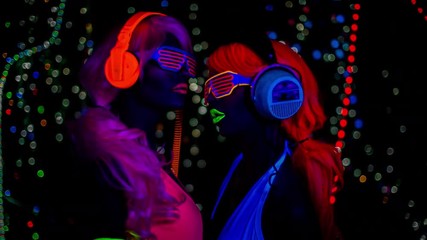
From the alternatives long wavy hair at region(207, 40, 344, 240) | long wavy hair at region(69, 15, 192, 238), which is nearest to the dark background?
long wavy hair at region(207, 40, 344, 240)

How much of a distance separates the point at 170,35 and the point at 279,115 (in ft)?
1.97

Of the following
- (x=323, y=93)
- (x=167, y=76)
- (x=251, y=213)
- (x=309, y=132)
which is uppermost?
(x=167, y=76)

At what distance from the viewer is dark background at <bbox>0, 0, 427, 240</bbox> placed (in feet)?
8.38

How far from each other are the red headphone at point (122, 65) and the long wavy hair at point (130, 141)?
1.0 inches

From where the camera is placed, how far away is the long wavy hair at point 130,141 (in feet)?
7.49

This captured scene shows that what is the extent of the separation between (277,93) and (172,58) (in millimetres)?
482

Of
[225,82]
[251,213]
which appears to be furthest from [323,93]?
[251,213]

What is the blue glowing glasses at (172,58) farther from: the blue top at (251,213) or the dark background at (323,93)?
the blue top at (251,213)

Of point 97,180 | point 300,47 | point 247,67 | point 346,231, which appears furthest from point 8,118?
point 346,231

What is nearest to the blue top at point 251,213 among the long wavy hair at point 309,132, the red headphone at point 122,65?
the long wavy hair at point 309,132

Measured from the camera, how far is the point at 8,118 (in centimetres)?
274

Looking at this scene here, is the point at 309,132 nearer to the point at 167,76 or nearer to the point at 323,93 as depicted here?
the point at 323,93

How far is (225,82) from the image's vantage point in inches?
96.3

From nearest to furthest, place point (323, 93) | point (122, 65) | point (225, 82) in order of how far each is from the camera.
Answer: point (122, 65) → point (225, 82) → point (323, 93)
